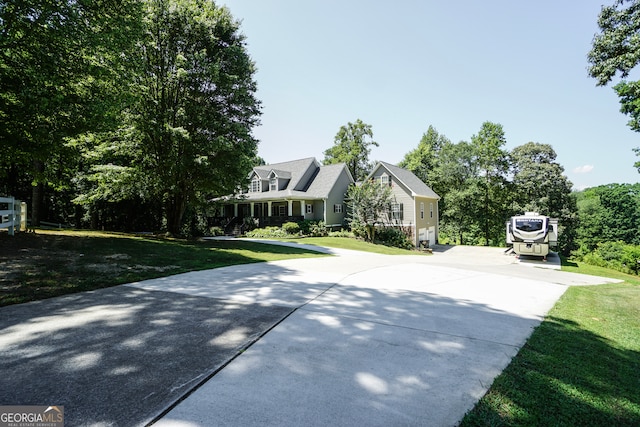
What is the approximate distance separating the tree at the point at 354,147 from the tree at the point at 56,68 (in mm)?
32817

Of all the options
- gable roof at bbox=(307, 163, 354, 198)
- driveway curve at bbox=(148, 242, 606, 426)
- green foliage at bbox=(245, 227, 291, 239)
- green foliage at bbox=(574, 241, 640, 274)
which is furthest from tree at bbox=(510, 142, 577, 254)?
driveway curve at bbox=(148, 242, 606, 426)

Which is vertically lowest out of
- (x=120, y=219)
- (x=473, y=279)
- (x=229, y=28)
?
(x=473, y=279)

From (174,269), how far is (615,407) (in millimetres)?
9165

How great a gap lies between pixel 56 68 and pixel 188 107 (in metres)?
7.31

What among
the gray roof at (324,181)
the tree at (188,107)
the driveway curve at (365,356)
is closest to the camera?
the driveway curve at (365,356)

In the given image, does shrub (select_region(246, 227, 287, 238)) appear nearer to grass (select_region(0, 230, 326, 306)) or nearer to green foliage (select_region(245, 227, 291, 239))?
green foliage (select_region(245, 227, 291, 239))

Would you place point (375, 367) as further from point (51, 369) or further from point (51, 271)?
point (51, 271)

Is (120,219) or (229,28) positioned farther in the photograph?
(120,219)

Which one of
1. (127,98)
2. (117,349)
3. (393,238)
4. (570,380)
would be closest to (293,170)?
(393,238)

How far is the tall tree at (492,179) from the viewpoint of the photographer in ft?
115

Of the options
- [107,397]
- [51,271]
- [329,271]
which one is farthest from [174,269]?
[107,397]

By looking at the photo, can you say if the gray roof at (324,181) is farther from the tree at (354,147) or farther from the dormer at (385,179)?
the tree at (354,147)

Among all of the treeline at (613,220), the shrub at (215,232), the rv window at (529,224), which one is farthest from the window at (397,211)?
the treeline at (613,220)

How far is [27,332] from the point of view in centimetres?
399
